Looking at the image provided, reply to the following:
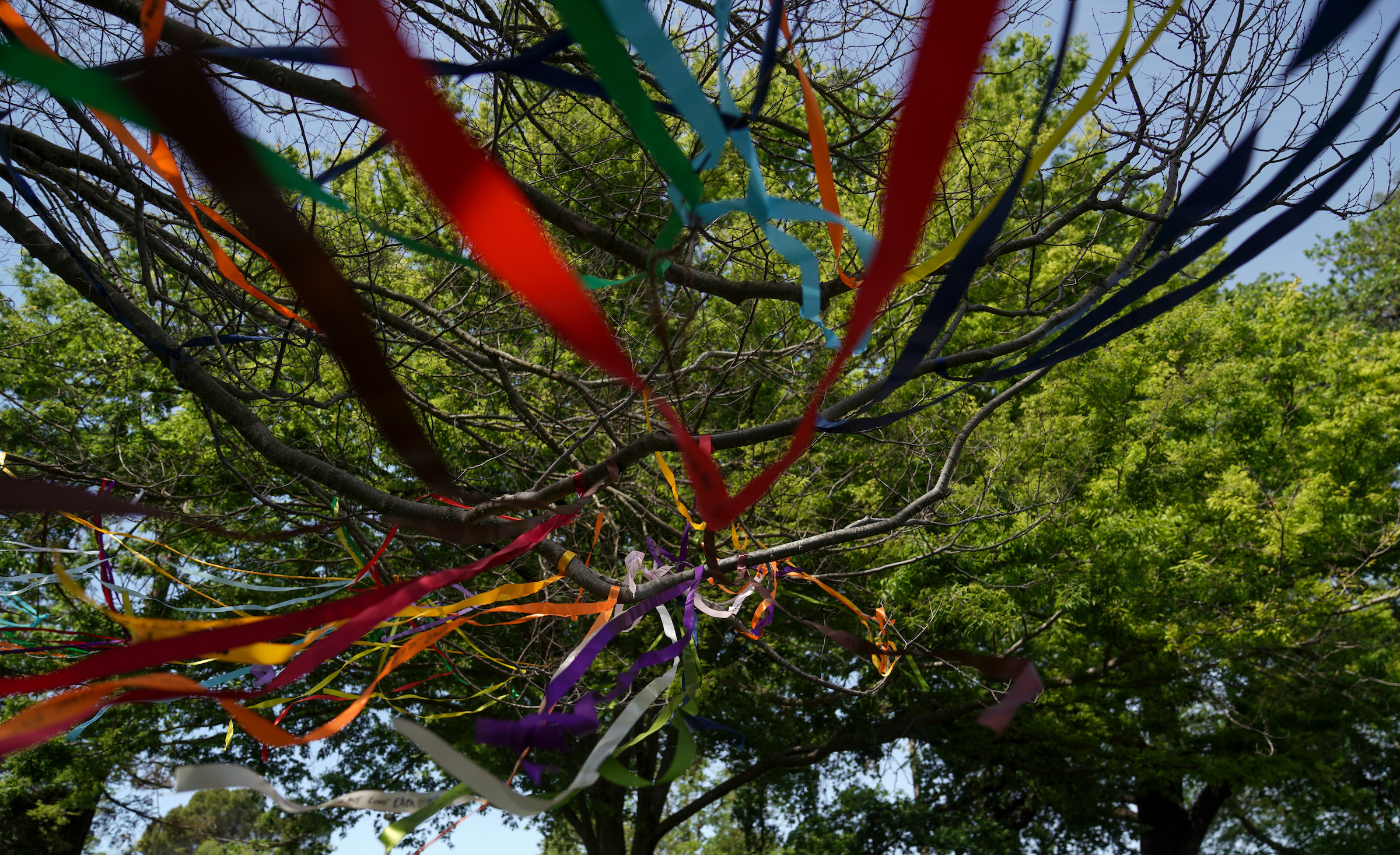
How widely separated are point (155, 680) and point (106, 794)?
1124cm

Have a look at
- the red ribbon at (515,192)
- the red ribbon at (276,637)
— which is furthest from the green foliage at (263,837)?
the red ribbon at (515,192)

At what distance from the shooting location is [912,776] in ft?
43.3

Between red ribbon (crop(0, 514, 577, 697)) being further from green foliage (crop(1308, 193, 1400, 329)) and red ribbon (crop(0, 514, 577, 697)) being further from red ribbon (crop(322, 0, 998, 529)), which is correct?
green foliage (crop(1308, 193, 1400, 329))

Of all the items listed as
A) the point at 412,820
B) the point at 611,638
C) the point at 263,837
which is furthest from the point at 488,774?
the point at 263,837

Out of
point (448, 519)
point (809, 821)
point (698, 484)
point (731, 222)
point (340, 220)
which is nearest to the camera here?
point (698, 484)

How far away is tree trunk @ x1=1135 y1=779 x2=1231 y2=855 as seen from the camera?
39.1 ft

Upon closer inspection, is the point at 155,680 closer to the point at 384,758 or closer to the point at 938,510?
the point at 938,510

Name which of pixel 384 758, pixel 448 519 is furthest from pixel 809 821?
pixel 448 519

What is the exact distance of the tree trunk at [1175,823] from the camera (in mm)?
11906

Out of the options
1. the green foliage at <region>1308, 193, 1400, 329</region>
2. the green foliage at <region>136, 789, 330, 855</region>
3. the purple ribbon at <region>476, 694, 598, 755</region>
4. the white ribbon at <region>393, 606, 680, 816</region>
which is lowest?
the white ribbon at <region>393, 606, 680, 816</region>

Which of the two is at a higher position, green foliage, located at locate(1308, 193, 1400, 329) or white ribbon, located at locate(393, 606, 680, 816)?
green foliage, located at locate(1308, 193, 1400, 329)

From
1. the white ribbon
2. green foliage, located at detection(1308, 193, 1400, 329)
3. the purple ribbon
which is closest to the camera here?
the white ribbon

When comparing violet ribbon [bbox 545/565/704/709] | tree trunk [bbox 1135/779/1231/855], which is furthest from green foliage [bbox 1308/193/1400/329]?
violet ribbon [bbox 545/565/704/709]

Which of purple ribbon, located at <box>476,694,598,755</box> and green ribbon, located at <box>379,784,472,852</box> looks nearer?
green ribbon, located at <box>379,784,472,852</box>
